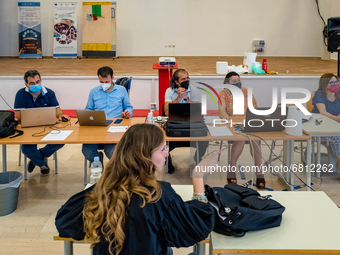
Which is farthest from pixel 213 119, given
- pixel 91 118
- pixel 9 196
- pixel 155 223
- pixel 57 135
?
pixel 155 223

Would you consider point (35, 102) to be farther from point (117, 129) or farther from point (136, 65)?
point (136, 65)

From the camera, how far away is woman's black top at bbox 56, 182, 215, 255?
1337mm

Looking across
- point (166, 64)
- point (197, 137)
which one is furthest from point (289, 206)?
point (166, 64)

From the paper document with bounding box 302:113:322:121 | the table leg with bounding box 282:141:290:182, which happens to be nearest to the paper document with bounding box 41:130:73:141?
the table leg with bounding box 282:141:290:182

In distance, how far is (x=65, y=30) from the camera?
360 inches

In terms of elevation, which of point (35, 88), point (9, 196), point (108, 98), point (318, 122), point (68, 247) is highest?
point (35, 88)

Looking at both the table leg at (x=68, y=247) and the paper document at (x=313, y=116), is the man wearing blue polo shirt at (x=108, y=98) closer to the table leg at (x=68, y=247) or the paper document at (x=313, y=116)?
the paper document at (x=313, y=116)

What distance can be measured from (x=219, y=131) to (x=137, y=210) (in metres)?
2.14

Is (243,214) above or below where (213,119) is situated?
below

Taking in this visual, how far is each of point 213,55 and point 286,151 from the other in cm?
644

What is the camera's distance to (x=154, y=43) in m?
9.75

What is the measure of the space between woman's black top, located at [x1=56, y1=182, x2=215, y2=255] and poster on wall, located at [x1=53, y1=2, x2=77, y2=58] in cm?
835

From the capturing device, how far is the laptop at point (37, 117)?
3424mm

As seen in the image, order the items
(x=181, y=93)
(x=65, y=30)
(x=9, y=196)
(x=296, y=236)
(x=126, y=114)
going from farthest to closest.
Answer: (x=65, y=30), (x=181, y=93), (x=126, y=114), (x=9, y=196), (x=296, y=236)
